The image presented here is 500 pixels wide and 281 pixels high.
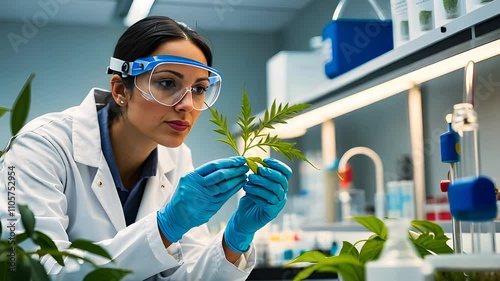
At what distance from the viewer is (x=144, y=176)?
6.10ft

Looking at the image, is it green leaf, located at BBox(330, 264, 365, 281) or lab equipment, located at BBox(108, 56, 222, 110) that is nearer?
green leaf, located at BBox(330, 264, 365, 281)

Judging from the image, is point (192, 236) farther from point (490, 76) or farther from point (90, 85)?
point (90, 85)

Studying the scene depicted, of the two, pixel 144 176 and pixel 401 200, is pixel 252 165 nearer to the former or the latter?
pixel 144 176

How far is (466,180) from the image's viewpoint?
699 millimetres

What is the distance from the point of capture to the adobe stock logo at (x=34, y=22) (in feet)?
15.7

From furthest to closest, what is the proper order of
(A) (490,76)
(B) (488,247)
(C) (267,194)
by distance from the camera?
1. (A) (490,76)
2. (C) (267,194)
3. (B) (488,247)

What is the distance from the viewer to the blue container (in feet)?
8.13

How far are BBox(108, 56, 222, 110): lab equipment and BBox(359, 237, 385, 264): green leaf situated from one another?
2.68 ft

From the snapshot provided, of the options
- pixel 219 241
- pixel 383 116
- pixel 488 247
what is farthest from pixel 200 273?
pixel 383 116

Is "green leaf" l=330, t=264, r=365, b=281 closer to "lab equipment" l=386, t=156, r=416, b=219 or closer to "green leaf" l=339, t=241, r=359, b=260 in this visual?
"green leaf" l=339, t=241, r=359, b=260

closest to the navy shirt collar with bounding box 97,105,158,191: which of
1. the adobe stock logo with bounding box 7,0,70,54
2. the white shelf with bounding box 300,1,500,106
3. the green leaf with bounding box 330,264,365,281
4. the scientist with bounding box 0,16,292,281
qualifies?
the scientist with bounding box 0,16,292,281

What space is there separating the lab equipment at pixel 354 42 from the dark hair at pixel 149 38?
0.90m

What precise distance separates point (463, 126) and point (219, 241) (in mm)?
968

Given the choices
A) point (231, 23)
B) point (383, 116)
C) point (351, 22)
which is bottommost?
point (383, 116)
